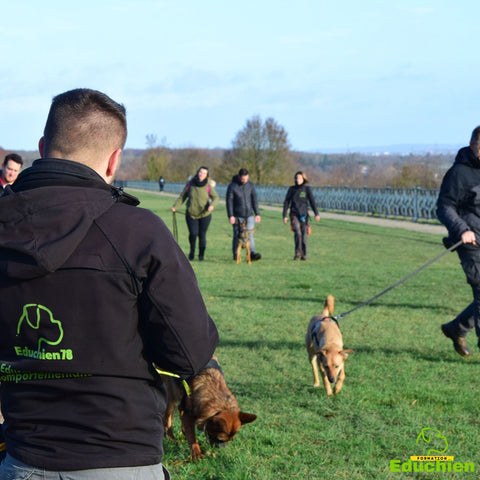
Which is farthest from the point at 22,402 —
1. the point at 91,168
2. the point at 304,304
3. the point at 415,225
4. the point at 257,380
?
the point at 415,225

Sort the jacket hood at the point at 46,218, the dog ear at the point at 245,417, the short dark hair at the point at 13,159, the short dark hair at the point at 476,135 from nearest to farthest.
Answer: the jacket hood at the point at 46,218
the dog ear at the point at 245,417
the short dark hair at the point at 476,135
the short dark hair at the point at 13,159

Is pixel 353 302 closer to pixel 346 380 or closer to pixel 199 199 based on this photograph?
pixel 346 380

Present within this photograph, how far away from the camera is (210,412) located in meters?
4.33

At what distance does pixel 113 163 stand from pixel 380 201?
35111 millimetres

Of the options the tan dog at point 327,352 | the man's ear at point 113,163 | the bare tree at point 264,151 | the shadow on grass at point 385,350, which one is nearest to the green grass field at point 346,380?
the shadow on grass at point 385,350

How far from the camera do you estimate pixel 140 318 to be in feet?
6.23

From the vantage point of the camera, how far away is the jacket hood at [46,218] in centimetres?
176

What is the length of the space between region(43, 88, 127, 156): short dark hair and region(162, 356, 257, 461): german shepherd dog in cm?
263

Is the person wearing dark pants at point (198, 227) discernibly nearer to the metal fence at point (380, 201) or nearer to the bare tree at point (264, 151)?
the metal fence at point (380, 201)

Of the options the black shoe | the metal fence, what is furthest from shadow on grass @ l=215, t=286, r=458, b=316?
the metal fence

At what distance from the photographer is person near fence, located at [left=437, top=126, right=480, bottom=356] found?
6203 mm

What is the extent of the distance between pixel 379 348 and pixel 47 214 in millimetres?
6170

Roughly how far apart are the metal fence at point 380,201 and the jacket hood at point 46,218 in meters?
29.5

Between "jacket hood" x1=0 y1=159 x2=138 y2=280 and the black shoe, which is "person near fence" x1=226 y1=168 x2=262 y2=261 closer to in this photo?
the black shoe
